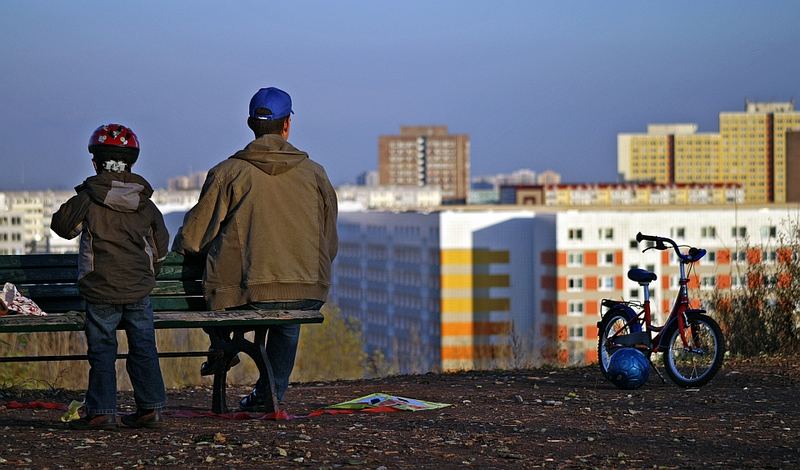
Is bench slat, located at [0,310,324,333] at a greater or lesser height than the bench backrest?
lesser

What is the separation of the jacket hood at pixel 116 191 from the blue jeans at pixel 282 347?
858mm

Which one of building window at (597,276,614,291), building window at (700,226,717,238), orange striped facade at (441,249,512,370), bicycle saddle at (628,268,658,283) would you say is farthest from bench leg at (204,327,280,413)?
orange striped facade at (441,249,512,370)

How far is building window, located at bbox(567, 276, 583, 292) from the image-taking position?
117 metres

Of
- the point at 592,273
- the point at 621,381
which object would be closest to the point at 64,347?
the point at 621,381

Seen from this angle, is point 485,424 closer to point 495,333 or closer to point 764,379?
point 764,379

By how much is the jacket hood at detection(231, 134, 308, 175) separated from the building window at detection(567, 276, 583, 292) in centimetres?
11025

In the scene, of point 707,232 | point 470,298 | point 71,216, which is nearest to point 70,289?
point 71,216

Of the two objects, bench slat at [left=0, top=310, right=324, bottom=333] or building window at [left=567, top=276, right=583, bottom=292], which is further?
building window at [left=567, top=276, right=583, bottom=292]

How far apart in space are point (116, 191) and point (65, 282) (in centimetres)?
135

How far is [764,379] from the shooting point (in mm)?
9180

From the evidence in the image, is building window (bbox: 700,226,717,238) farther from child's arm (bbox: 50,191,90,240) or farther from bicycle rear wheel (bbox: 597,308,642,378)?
child's arm (bbox: 50,191,90,240)

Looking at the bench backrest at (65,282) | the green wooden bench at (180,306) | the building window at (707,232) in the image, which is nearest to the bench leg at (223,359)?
the green wooden bench at (180,306)

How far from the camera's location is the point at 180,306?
25.9 ft

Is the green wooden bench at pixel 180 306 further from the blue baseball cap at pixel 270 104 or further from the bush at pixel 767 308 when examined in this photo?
the bush at pixel 767 308
